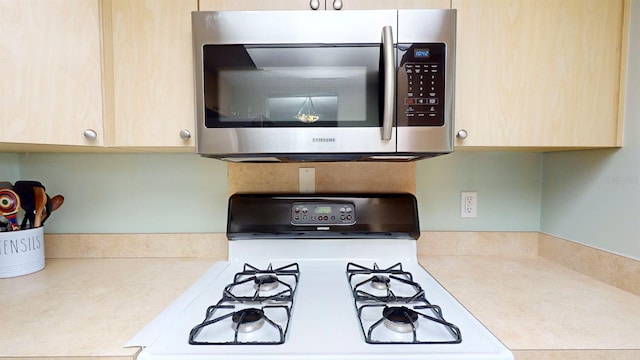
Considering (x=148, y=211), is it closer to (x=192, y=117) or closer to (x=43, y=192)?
(x=43, y=192)

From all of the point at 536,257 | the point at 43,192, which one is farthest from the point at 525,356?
the point at 43,192

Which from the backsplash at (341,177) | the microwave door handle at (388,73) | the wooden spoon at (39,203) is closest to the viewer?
the microwave door handle at (388,73)

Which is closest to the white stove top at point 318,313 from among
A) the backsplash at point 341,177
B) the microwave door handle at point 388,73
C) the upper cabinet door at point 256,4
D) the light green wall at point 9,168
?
the backsplash at point 341,177

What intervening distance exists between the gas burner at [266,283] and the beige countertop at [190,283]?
226mm

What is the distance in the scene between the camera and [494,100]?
946mm

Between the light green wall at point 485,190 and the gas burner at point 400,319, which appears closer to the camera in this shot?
the gas burner at point 400,319

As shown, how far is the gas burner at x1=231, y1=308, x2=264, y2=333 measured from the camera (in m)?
0.68

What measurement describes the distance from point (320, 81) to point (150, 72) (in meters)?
0.52

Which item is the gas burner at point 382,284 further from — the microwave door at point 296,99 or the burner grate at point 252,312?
the microwave door at point 296,99

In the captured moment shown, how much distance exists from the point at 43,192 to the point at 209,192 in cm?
57

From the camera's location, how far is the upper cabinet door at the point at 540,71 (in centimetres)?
93

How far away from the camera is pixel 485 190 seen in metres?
1.29

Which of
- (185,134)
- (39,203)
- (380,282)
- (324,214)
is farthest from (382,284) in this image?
(39,203)

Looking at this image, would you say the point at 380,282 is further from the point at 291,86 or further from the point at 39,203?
the point at 39,203
